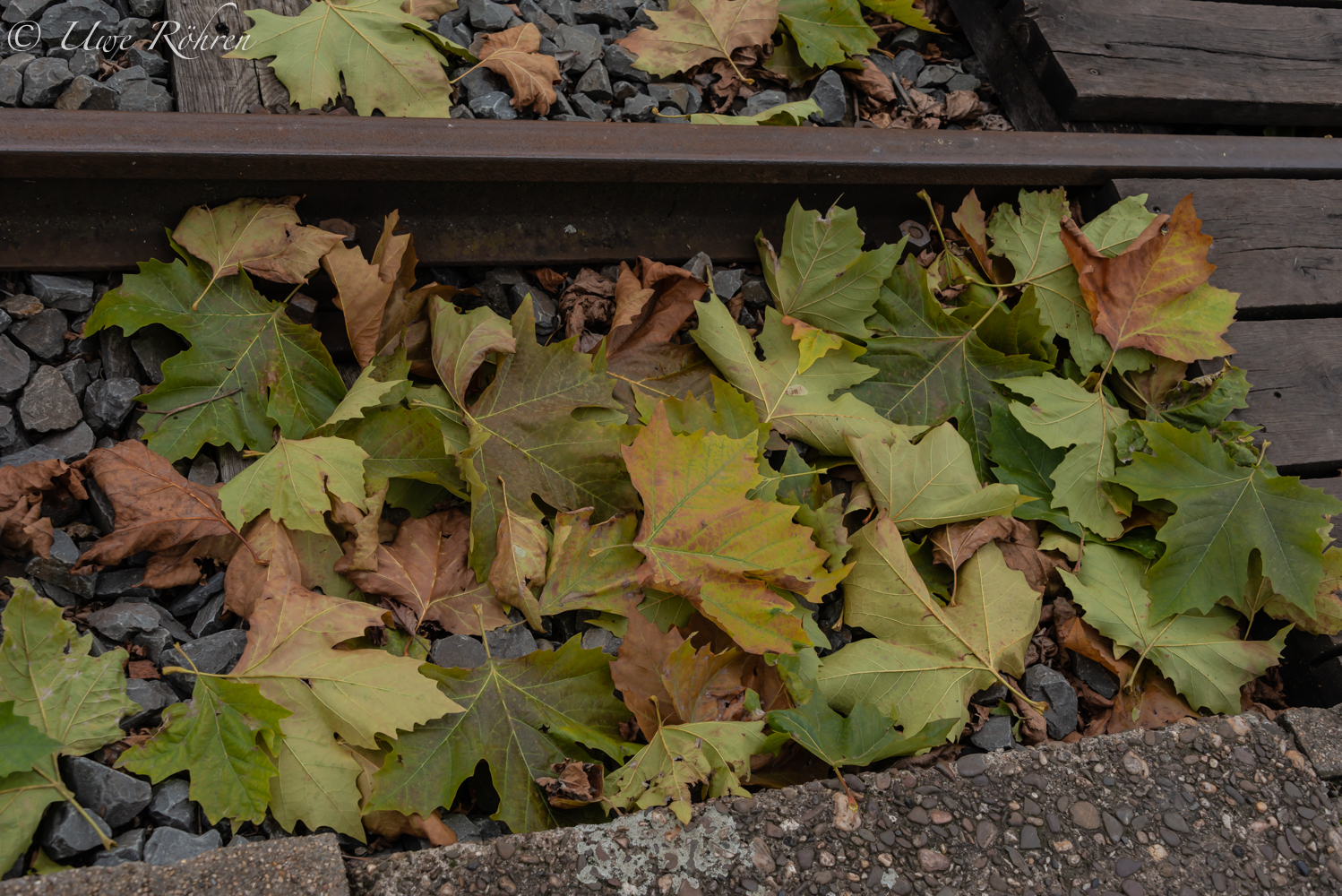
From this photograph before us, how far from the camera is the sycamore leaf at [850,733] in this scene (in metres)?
1.44

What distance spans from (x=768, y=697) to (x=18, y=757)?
1175mm

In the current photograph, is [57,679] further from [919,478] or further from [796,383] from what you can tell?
[919,478]

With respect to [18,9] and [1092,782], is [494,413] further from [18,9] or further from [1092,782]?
[18,9]

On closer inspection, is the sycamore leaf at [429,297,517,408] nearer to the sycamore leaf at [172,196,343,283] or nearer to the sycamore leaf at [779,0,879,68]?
the sycamore leaf at [172,196,343,283]

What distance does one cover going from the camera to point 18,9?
6.28ft

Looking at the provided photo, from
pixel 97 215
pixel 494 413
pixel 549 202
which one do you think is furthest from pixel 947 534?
pixel 97 215

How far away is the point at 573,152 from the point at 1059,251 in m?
1.23

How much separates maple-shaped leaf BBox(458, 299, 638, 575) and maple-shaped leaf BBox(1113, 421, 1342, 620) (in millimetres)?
1130

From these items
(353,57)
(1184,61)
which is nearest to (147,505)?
(353,57)

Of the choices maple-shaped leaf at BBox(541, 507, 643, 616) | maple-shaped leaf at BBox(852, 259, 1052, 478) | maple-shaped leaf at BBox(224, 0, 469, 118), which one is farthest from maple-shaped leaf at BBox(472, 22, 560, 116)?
maple-shaped leaf at BBox(541, 507, 643, 616)

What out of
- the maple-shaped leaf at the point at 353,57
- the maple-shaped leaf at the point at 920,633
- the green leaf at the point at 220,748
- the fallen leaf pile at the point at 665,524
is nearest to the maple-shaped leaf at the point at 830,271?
the fallen leaf pile at the point at 665,524

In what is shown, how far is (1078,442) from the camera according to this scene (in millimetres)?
1916

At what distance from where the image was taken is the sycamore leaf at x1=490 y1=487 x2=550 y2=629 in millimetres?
1576

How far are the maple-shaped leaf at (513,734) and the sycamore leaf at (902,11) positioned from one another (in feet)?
7.03
